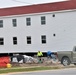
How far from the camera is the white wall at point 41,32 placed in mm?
45250

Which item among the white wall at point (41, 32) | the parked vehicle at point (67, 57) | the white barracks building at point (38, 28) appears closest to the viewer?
the parked vehicle at point (67, 57)

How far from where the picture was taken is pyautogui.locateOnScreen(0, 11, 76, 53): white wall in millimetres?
45250

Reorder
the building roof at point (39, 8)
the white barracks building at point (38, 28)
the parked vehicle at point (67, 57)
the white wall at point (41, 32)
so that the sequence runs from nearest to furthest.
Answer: the parked vehicle at point (67, 57) → the white wall at point (41, 32) → the white barracks building at point (38, 28) → the building roof at point (39, 8)

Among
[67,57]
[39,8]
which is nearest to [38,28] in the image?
[39,8]

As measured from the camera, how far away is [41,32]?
1875 inches

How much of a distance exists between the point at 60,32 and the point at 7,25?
8.94 metres

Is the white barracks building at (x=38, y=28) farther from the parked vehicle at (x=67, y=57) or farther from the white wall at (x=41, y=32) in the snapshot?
the parked vehicle at (x=67, y=57)

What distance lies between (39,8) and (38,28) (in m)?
2.90

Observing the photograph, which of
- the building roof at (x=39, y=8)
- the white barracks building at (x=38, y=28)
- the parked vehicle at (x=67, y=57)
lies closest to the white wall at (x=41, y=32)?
the white barracks building at (x=38, y=28)

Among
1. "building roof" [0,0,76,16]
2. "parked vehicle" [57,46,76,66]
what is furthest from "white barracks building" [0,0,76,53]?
"parked vehicle" [57,46,76,66]

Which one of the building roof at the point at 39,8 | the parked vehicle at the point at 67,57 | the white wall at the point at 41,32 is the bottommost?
the parked vehicle at the point at 67,57

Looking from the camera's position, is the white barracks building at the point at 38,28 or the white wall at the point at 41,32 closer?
the white wall at the point at 41,32

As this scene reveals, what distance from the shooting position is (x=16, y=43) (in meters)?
49.7

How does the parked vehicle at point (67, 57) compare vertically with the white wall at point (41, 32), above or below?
below
